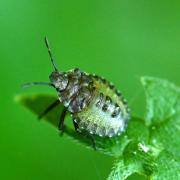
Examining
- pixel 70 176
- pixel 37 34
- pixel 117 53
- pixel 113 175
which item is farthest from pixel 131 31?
pixel 113 175

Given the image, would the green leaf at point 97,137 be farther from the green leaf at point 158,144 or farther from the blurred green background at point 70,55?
the blurred green background at point 70,55

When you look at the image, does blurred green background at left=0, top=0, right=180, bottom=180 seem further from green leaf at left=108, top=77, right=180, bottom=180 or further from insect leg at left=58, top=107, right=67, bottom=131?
green leaf at left=108, top=77, right=180, bottom=180

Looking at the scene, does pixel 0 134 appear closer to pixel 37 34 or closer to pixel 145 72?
pixel 37 34

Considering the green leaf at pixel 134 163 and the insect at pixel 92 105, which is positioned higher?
the insect at pixel 92 105

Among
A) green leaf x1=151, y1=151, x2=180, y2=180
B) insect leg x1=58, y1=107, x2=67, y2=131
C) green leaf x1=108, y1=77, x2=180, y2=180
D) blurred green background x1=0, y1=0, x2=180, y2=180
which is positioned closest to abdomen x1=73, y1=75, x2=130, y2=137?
insect leg x1=58, y1=107, x2=67, y2=131

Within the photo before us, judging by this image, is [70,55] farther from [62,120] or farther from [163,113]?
[163,113]

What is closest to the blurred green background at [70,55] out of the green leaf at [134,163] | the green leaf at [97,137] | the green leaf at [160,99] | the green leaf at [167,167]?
the green leaf at [97,137]

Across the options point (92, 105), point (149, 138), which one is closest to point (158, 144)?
point (149, 138)
